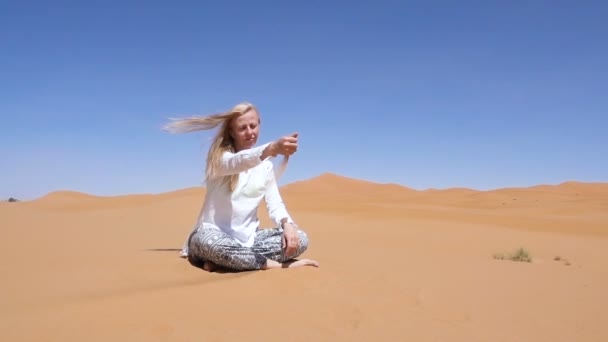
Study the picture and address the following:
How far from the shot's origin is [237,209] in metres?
3.46

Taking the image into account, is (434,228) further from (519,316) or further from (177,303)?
(177,303)

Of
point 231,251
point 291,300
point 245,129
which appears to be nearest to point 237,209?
point 231,251

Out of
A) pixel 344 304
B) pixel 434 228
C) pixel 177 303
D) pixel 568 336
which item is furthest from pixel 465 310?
pixel 434 228

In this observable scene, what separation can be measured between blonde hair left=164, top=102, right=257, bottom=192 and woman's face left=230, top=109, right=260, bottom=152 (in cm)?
3

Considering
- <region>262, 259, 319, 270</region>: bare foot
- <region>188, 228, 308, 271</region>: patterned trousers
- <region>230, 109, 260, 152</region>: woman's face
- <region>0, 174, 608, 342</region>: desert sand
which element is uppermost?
<region>230, 109, 260, 152</region>: woman's face

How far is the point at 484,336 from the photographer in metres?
2.00

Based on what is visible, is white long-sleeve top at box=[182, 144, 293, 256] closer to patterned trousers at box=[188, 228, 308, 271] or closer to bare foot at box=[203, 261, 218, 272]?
patterned trousers at box=[188, 228, 308, 271]

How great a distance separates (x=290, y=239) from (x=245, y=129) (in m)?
0.93

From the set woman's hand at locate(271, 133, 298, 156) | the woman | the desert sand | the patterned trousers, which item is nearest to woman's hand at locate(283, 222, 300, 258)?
the woman

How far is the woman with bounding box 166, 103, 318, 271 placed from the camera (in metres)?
3.23

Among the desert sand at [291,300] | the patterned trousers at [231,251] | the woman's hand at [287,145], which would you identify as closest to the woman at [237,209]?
the patterned trousers at [231,251]

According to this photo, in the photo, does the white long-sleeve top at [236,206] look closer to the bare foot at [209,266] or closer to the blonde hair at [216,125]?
the blonde hair at [216,125]

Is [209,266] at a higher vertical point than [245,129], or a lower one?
lower

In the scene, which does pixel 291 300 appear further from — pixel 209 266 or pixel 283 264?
pixel 209 266
